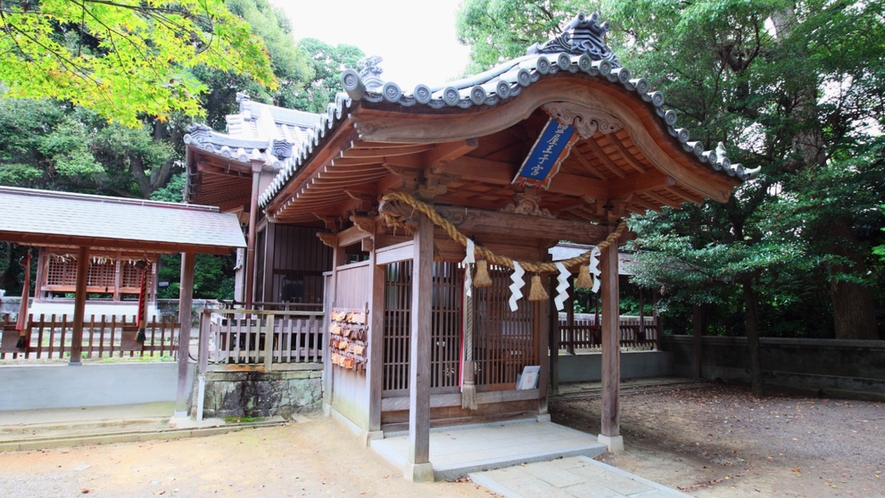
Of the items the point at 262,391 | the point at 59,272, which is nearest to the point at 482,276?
the point at 262,391

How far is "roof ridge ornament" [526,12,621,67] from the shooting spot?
17.7 ft

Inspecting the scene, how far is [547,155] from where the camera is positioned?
5.50 meters

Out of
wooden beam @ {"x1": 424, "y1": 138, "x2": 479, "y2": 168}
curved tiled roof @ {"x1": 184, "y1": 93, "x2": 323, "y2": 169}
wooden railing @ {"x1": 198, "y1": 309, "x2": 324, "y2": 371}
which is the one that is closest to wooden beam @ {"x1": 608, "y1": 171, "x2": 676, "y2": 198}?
wooden beam @ {"x1": 424, "y1": 138, "x2": 479, "y2": 168}

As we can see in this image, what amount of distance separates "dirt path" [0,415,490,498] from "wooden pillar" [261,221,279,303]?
339cm

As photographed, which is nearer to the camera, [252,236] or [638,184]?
[638,184]

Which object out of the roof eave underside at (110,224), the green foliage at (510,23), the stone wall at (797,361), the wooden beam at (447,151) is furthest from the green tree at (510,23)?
the wooden beam at (447,151)

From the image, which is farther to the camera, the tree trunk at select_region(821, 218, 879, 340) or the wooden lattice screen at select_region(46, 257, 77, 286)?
the wooden lattice screen at select_region(46, 257, 77, 286)

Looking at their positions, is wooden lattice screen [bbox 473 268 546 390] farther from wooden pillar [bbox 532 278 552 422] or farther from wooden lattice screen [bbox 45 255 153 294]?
wooden lattice screen [bbox 45 255 153 294]

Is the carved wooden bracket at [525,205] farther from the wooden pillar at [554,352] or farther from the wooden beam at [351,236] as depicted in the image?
the wooden pillar at [554,352]

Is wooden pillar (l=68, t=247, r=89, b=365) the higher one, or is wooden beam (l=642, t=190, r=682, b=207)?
wooden beam (l=642, t=190, r=682, b=207)

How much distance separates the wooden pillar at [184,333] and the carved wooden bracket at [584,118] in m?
6.06

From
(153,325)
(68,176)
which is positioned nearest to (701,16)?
(153,325)

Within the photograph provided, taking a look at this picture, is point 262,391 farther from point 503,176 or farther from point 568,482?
point 503,176

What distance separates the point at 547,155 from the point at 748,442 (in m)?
5.26
